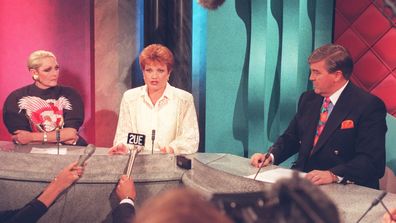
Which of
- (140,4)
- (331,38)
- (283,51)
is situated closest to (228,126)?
(283,51)

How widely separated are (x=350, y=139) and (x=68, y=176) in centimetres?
133

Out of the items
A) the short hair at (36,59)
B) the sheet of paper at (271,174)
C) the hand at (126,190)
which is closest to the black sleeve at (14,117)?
the short hair at (36,59)

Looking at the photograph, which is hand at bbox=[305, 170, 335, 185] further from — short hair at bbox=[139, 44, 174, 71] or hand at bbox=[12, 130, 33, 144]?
hand at bbox=[12, 130, 33, 144]

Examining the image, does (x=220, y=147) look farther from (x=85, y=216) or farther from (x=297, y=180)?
(x=297, y=180)

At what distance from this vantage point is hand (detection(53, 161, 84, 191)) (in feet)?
6.75

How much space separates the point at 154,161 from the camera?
228cm

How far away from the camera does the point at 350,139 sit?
101 inches

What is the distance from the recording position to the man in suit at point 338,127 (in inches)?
96.0

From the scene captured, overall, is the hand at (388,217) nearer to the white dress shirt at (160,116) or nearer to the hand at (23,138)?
the white dress shirt at (160,116)

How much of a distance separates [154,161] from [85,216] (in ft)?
1.19

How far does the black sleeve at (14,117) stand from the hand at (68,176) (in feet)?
4.46

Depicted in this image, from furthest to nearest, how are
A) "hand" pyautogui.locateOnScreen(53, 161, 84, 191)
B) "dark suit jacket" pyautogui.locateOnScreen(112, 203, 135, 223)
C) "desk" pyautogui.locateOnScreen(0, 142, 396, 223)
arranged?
1. "desk" pyautogui.locateOnScreen(0, 142, 396, 223)
2. "hand" pyautogui.locateOnScreen(53, 161, 84, 191)
3. "dark suit jacket" pyautogui.locateOnScreen(112, 203, 135, 223)

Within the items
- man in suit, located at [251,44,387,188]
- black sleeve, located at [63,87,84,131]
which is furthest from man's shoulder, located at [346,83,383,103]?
black sleeve, located at [63,87,84,131]

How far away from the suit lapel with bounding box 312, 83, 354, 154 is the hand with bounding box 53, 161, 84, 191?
1.17 m
